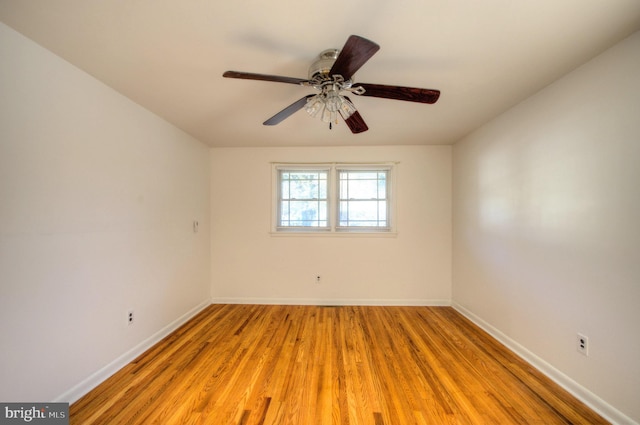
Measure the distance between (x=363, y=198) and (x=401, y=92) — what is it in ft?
6.89

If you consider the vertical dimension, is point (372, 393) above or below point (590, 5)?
below

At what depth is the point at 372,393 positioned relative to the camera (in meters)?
1.62

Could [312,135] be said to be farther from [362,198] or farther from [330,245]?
[330,245]

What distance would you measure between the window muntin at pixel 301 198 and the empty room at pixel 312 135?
765 millimetres

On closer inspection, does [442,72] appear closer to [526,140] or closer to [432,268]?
[526,140]

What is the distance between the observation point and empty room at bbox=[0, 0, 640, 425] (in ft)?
4.15

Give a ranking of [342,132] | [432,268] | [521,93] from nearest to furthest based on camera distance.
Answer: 1. [521,93]
2. [342,132]
3. [432,268]

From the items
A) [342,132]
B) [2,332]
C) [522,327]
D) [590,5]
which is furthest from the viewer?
[342,132]

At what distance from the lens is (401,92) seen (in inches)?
57.2

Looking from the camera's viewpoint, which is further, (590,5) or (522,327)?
(522,327)

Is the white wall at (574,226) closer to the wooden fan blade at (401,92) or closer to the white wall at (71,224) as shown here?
the wooden fan blade at (401,92)

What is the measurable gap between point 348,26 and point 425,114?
1.40m

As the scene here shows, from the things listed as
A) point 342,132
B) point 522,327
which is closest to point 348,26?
point 342,132

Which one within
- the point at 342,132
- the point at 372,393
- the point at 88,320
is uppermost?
the point at 342,132
